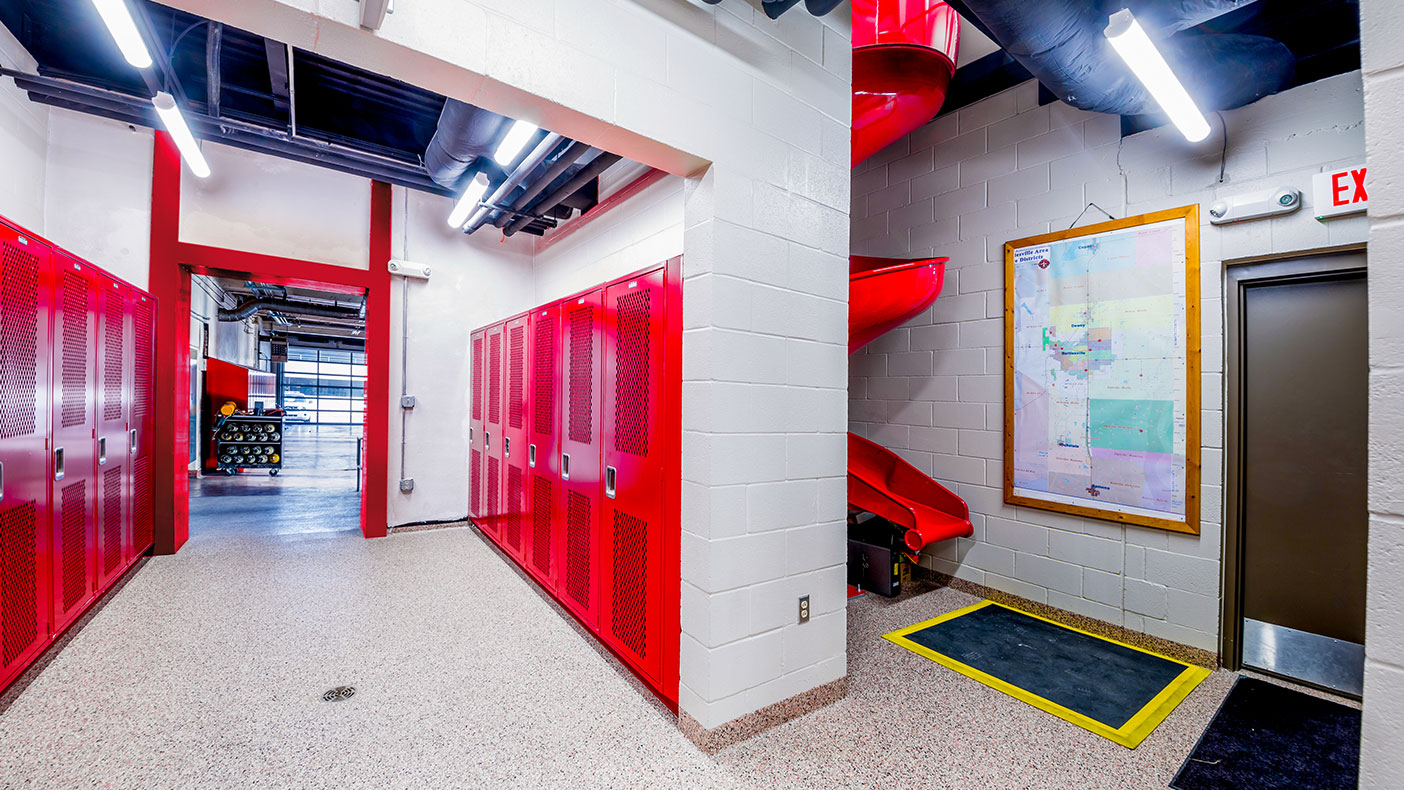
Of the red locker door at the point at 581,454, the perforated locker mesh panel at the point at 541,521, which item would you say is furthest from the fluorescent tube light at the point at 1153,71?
the perforated locker mesh panel at the point at 541,521

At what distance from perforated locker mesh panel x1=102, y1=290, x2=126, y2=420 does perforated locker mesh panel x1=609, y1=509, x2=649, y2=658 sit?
3371 mm

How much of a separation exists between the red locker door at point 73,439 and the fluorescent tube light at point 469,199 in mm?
2217

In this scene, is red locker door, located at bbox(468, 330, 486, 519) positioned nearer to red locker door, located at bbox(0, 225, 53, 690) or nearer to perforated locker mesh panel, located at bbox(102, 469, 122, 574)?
perforated locker mesh panel, located at bbox(102, 469, 122, 574)

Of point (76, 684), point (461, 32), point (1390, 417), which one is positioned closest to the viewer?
point (1390, 417)

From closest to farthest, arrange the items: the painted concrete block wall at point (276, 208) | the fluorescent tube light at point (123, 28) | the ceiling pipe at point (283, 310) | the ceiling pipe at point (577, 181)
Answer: the fluorescent tube light at point (123, 28) < the ceiling pipe at point (577, 181) < the painted concrete block wall at point (276, 208) < the ceiling pipe at point (283, 310)

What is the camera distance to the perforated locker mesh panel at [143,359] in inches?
155

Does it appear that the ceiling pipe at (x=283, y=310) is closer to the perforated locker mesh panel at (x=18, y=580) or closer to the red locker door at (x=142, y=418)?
the red locker door at (x=142, y=418)

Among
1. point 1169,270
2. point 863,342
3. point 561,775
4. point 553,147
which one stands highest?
point 553,147

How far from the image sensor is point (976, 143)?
12.5ft

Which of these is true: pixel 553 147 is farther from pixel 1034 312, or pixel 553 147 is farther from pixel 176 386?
pixel 176 386

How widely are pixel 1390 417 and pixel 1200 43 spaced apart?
274 centimetres

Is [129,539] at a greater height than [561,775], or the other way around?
[129,539]

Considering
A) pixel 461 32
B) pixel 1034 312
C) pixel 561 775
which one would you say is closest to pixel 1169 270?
pixel 1034 312

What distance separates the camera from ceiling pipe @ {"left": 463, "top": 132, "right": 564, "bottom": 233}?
3.50 m
